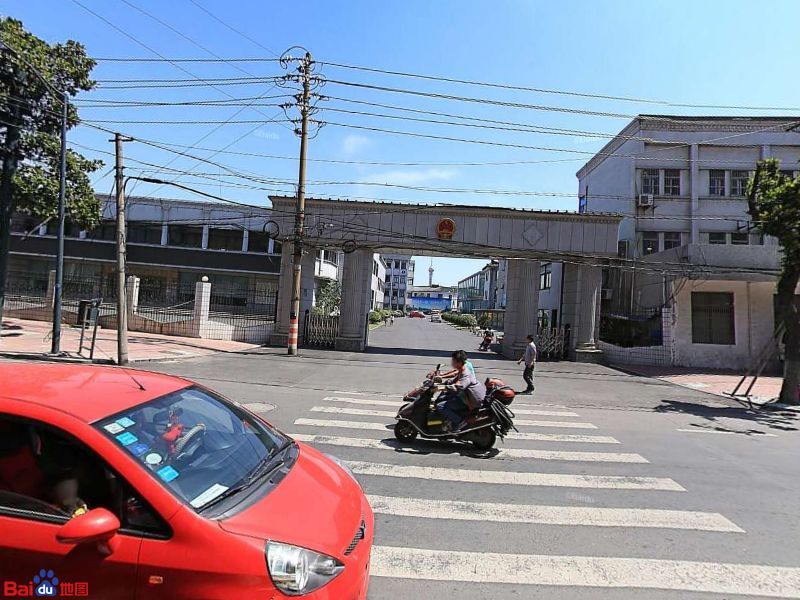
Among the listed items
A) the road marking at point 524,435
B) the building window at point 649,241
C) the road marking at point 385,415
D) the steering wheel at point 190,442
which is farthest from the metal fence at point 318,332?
the steering wheel at point 190,442

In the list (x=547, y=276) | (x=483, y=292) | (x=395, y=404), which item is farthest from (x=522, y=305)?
(x=483, y=292)

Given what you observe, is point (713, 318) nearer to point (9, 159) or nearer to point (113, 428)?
point (113, 428)

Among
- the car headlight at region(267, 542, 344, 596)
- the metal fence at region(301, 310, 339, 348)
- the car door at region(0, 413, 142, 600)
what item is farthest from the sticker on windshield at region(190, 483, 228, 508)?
the metal fence at region(301, 310, 339, 348)

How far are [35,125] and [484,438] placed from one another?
20509 mm

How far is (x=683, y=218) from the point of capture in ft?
93.7

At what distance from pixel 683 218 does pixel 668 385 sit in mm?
15191

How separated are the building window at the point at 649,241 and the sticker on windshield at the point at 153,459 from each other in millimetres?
30714

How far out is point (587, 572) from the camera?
383 centimetres

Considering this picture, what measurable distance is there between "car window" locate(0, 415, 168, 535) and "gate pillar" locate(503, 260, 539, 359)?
22852 millimetres

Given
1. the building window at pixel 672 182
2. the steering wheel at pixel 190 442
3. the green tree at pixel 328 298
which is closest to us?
the steering wheel at pixel 190 442

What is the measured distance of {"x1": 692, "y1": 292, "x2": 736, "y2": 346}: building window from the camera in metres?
22.6

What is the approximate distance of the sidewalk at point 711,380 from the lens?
52.5 feet

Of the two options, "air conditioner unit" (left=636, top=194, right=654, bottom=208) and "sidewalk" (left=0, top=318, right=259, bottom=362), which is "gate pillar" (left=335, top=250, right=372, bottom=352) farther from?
"air conditioner unit" (left=636, top=194, right=654, bottom=208)

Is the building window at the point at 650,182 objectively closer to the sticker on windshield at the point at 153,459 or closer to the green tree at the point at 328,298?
the green tree at the point at 328,298
